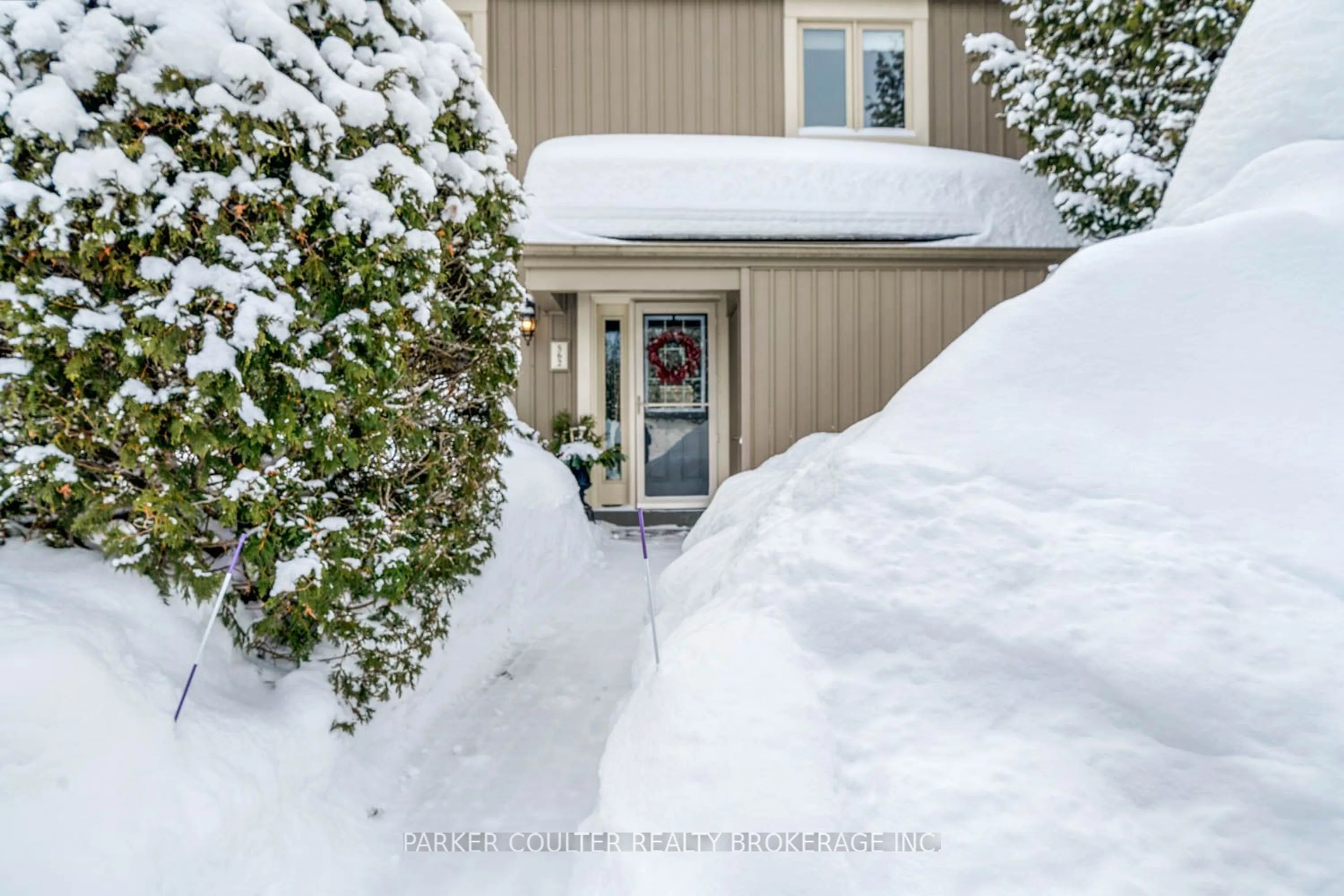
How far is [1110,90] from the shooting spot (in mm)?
4711

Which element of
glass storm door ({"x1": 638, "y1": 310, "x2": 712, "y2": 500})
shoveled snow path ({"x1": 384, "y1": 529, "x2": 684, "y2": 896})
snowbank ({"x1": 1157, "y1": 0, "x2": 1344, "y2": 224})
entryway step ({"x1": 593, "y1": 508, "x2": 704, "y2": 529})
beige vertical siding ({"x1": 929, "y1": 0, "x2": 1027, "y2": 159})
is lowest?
shoveled snow path ({"x1": 384, "y1": 529, "x2": 684, "y2": 896})

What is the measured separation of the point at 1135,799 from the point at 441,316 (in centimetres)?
241

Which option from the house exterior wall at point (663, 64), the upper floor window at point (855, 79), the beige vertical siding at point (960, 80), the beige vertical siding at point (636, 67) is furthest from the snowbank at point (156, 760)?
the beige vertical siding at point (960, 80)

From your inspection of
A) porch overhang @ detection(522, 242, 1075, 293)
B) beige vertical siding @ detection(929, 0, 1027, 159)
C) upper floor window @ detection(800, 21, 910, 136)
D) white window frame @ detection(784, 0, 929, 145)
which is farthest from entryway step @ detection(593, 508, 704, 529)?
beige vertical siding @ detection(929, 0, 1027, 159)

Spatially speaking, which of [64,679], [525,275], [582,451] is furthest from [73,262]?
[582,451]

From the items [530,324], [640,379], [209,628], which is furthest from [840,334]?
[209,628]

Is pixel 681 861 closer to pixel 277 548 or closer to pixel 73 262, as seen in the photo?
pixel 277 548

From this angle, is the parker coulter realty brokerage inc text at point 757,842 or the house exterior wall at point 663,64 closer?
the parker coulter realty brokerage inc text at point 757,842

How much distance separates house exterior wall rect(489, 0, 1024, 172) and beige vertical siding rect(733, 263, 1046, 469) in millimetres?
2085

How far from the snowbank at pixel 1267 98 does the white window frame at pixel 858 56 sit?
391 centimetres

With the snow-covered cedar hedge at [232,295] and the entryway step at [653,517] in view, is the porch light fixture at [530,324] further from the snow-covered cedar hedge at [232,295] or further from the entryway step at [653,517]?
the snow-covered cedar hedge at [232,295]

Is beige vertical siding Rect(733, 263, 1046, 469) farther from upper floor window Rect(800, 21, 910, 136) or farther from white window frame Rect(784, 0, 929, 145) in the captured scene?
upper floor window Rect(800, 21, 910, 136)

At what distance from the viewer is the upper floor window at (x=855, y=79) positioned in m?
6.42

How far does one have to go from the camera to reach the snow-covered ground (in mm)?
1478
